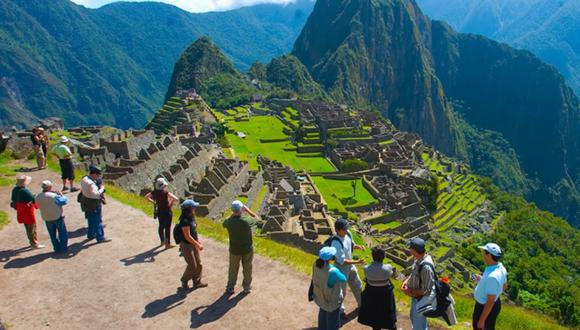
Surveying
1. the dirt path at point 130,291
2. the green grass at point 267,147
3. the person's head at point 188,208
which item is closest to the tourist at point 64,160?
the dirt path at point 130,291

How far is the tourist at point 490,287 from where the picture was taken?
721 centimetres

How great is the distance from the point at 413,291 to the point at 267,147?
6324 cm

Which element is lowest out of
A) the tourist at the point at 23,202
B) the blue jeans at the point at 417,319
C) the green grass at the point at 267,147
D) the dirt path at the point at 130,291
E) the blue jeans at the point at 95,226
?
the green grass at the point at 267,147

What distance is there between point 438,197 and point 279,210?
3547 cm

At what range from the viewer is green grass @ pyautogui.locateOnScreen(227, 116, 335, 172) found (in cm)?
6306

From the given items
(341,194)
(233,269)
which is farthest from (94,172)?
(341,194)

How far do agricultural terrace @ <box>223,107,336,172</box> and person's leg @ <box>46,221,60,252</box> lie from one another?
Result: 4162 centimetres

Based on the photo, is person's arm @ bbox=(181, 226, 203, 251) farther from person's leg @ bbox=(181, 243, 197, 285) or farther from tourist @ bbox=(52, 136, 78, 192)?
tourist @ bbox=(52, 136, 78, 192)

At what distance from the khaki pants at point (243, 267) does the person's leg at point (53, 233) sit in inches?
189

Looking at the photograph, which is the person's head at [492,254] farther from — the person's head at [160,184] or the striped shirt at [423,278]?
the person's head at [160,184]

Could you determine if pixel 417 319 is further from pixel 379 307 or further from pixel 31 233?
pixel 31 233

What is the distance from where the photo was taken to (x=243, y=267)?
33.1 feet

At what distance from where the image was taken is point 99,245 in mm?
12688

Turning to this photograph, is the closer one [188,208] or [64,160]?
[188,208]
